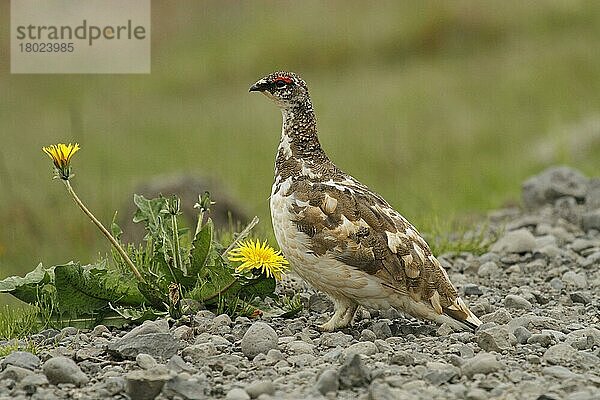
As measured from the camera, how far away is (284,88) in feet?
23.3

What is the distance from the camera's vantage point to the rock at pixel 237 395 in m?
5.21

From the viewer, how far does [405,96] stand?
855 inches

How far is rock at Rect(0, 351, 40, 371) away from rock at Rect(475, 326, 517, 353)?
2.43 meters

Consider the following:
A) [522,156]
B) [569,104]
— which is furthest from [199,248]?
[569,104]

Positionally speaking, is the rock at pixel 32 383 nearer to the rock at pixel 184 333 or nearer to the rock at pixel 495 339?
the rock at pixel 184 333

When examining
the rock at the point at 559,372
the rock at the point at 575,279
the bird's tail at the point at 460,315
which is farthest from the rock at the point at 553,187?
the rock at the point at 559,372

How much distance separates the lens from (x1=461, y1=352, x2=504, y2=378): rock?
556 cm

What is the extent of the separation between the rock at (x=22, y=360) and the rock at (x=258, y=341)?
3.67 feet

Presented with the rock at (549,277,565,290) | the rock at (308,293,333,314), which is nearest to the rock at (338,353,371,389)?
the rock at (308,293,333,314)

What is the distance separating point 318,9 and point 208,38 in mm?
2906

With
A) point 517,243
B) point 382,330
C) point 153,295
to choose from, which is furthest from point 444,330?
point 517,243

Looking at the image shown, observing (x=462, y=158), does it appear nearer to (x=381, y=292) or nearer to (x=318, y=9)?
(x=318, y=9)

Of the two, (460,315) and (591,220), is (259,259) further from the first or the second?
(591,220)

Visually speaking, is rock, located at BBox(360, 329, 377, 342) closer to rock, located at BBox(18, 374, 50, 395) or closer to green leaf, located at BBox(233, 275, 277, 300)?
green leaf, located at BBox(233, 275, 277, 300)
